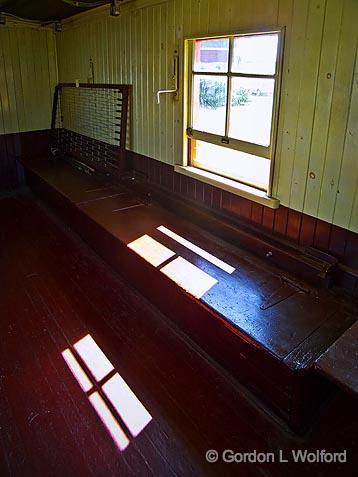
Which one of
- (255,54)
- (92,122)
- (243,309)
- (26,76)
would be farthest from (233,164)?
(26,76)

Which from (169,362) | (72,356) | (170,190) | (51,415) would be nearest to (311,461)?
(169,362)

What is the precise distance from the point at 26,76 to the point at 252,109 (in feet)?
11.5

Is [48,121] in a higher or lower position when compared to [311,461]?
higher

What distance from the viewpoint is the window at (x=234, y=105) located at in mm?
2215

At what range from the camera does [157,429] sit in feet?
5.86

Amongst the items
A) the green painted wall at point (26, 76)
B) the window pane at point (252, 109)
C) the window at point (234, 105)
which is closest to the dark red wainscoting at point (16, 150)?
the green painted wall at point (26, 76)

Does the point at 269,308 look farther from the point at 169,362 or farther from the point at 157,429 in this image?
the point at 157,429

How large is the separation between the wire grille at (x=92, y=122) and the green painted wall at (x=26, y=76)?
0.18 meters

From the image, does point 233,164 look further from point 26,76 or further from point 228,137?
point 26,76

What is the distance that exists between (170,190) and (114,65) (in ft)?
4.58

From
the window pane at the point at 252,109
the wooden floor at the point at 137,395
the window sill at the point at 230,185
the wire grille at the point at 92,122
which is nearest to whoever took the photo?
the wooden floor at the point at 137,395

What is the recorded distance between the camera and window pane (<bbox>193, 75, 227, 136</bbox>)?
2549mm

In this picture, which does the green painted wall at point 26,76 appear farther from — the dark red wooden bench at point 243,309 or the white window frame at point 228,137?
the white window frame at point 228,137

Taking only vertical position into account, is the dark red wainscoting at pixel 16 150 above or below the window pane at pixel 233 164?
below
